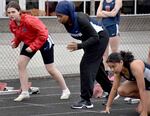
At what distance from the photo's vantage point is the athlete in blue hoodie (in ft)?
22.0

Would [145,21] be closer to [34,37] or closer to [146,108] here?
[34,37]

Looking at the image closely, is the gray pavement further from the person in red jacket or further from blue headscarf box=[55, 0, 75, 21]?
blue headscarf box=[55, 0, 75, 21]

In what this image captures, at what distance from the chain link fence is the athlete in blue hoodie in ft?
10.3

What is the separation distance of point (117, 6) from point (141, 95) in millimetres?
3345

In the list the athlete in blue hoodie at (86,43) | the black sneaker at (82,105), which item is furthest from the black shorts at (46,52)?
the black sneaker at (82,105)

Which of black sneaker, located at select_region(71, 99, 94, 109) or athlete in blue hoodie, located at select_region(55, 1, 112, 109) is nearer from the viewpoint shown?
athlete in blue hoodie, located at select_region(55, 1, 112, 109)

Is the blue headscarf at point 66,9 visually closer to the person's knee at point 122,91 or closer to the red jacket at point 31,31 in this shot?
the red jacket at point 31,31

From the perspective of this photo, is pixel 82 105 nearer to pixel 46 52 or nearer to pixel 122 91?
pixel 122 91

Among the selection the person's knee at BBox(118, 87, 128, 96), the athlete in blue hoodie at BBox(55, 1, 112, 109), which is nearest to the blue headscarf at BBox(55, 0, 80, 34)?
the athlete in blue hoodie at BBox(55, 1, 112, 109)

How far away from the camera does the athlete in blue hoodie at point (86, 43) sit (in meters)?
6.70

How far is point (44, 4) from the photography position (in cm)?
2606

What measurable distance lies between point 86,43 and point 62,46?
624 cm

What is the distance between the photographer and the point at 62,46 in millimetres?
12922

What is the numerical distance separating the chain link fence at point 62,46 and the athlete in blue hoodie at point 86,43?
10.3 ft
